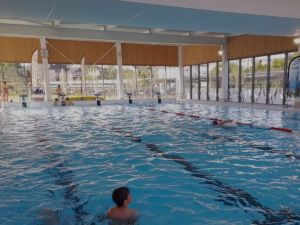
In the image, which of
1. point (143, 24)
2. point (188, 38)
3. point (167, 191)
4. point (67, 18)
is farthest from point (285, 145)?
point (188, 38)

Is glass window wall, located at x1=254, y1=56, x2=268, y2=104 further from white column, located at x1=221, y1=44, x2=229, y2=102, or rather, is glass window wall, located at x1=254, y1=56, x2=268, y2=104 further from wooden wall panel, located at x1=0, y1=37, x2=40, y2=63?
wooden wall panel, located at x1=0, y1=37, x2=40, y2=63

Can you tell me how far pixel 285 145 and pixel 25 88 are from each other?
16.2m

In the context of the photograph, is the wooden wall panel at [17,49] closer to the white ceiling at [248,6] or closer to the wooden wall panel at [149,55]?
the wooden wall panel at [149,55]

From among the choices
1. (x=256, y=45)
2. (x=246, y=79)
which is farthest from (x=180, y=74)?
(x=256, y=45)

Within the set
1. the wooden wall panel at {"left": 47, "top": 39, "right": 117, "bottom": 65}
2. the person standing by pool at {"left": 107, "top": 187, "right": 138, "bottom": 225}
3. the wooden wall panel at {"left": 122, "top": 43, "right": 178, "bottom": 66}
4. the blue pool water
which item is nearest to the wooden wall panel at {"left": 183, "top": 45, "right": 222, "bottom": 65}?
the wooden wall panel at {"left": 122, "top": 43, "right": 178, "bottom": 66}

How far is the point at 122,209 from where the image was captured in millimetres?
2590

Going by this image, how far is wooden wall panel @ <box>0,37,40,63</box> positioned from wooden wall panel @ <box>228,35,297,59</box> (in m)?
12.1

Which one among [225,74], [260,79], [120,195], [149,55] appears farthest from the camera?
A: [149,55]

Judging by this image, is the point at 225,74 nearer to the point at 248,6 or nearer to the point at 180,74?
the point at 180,74

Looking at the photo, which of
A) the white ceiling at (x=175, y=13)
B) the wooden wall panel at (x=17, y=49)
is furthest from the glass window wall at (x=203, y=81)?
the wooden wall panel at (x=17, y=49)

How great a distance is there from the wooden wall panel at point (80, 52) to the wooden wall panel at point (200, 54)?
581 centimetres

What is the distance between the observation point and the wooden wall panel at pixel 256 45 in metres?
13.7

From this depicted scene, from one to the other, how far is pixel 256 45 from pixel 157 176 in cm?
1357

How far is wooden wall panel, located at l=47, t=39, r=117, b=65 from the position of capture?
17.4 meters
